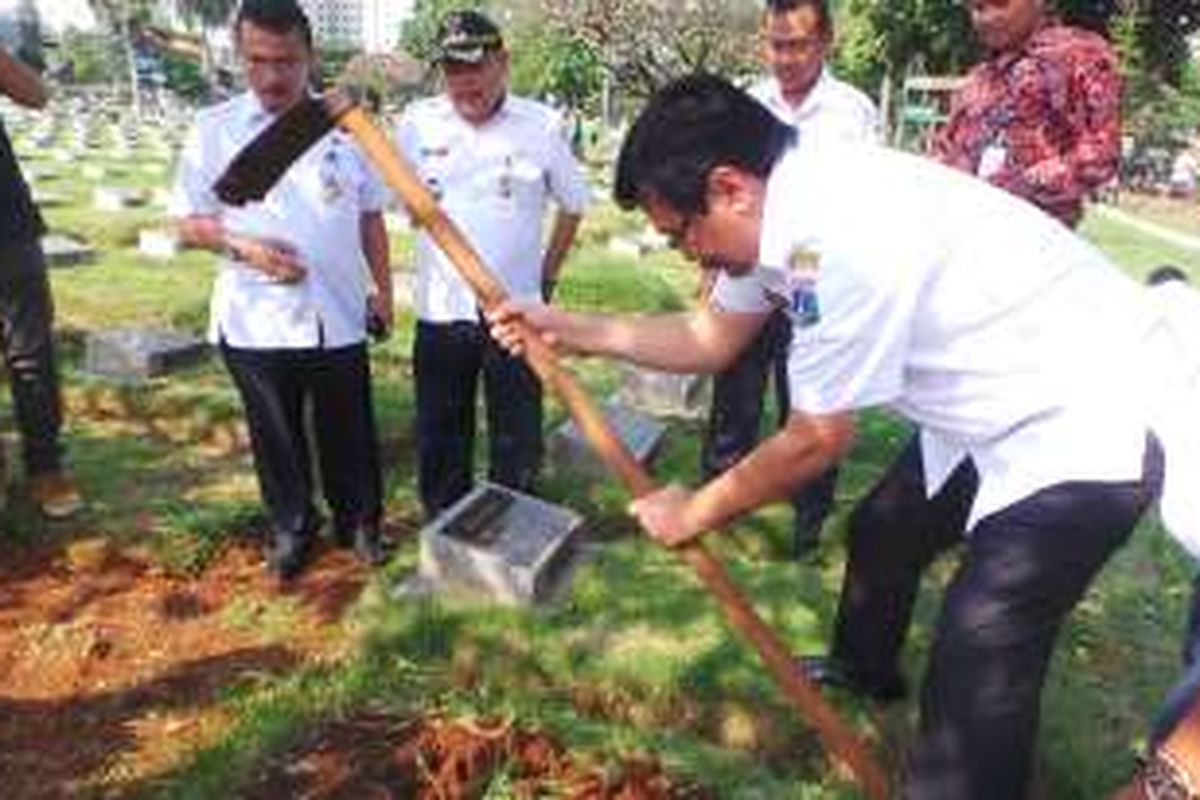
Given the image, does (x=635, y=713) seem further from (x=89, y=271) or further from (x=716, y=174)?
(x=89, y=271)

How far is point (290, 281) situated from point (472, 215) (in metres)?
0.80

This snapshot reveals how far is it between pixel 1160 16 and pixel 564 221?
1086 inches

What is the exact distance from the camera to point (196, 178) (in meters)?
5.04

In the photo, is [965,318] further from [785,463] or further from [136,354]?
[136,354]

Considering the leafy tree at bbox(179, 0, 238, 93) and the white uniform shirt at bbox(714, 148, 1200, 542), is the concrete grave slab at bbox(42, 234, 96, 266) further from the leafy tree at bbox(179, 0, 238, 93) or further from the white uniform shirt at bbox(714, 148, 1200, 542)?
the leafy tree at bbox(179, 0, 238, 93)

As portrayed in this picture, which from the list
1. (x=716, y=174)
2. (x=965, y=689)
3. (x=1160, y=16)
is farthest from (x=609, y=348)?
(x=1160, y=16)

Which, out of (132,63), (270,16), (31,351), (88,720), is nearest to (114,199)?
(31,351)

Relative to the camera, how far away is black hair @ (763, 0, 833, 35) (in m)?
5.54

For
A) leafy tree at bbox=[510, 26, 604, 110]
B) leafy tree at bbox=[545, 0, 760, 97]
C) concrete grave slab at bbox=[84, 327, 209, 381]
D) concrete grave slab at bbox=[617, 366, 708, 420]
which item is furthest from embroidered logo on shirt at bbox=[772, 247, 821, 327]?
leafy tree at bbox=[510, 26, 604, 110]

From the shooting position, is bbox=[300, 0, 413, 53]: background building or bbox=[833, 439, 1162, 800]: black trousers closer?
bbox=[833, 439, 1162, 800]: black trousers

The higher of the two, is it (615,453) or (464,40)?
(464,40)

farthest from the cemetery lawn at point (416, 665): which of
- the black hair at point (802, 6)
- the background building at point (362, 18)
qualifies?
the background building at point (362, 18)

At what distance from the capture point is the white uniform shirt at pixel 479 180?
17.8 ft

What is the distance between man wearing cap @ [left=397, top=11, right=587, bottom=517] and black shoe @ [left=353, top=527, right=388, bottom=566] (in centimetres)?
33
